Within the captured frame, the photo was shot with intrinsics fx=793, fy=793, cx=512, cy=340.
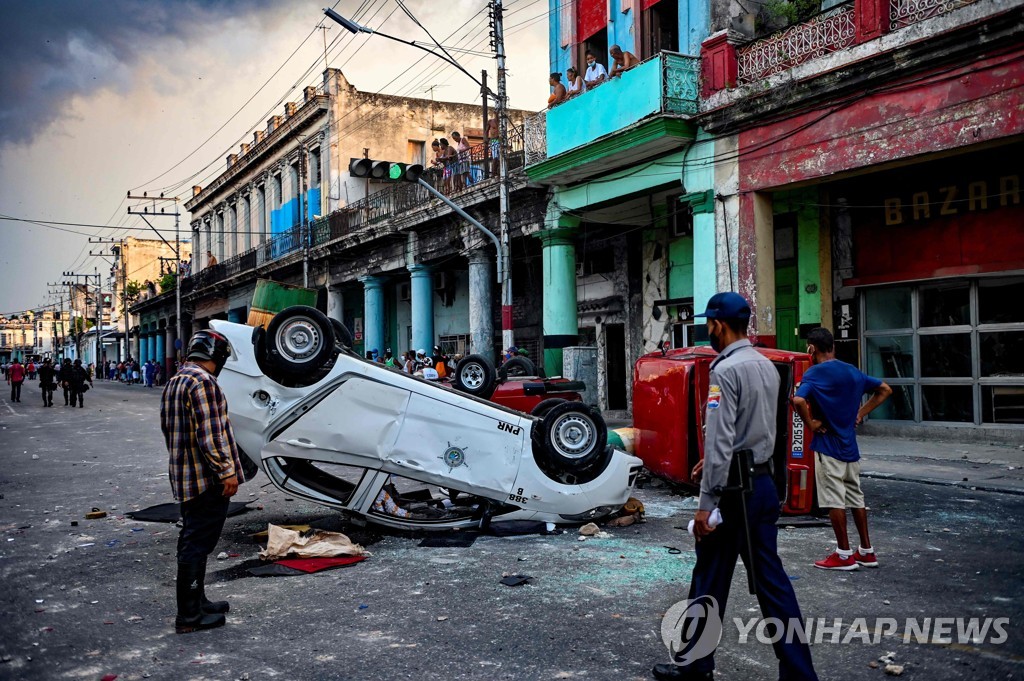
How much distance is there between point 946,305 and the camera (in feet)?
44.6

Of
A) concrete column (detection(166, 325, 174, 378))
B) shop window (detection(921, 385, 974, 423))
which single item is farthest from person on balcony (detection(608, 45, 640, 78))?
concrete column (detection(166, 325, 174, 378))

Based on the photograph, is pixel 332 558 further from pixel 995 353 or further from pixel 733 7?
pixel 733 7

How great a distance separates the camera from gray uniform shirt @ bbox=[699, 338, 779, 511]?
3.51 meters

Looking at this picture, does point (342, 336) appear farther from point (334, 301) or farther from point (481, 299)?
point (334, 301)

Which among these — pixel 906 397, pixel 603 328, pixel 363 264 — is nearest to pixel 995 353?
pixel 906 397

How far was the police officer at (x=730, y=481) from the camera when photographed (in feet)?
11.4

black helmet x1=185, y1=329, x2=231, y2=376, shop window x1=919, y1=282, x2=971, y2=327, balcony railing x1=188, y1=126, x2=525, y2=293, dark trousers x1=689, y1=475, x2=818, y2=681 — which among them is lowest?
dark trousers x1=689, y1=475, x2=818, y2=681

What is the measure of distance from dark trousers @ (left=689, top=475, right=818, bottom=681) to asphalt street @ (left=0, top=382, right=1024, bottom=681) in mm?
495

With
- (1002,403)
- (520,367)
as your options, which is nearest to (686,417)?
(520,367)

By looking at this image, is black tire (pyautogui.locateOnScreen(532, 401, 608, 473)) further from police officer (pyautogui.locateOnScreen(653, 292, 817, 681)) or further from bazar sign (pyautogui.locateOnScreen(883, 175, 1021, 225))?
bazar sign (pyautogui.locateOnScreen(883, 175, 1021, 225))

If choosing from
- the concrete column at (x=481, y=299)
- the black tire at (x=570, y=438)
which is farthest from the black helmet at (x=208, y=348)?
the concrete column at (x=481, y=299)

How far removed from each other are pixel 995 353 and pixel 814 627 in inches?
417

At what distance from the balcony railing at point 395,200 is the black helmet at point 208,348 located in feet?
48.2

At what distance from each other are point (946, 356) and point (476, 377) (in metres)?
8.38
